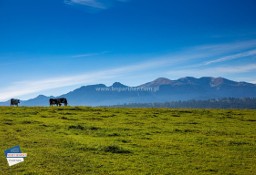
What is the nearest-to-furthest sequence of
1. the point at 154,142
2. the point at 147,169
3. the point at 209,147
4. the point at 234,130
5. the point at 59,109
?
the point at 147,169
the point at 209,147
the point at 154,142
the point at 234,130
the point at 59,109

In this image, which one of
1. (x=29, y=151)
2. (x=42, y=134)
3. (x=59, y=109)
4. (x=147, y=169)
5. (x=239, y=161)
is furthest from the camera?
(x=59, y=109)

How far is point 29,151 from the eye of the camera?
24375mm

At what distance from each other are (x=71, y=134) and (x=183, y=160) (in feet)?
45.9

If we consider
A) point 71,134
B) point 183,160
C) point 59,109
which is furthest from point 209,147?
point 59,109

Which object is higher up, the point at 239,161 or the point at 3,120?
the point at 3,120

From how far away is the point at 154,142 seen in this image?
28.3 m

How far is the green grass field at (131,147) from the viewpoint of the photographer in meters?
20.0

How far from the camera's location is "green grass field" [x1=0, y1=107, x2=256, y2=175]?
65.6 ft

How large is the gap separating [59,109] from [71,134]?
2339cm

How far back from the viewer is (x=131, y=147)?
2647 centimetres

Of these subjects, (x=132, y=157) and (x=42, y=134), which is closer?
(x=132, y=157)

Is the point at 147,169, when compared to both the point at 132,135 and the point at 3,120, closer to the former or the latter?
the point at 132,135

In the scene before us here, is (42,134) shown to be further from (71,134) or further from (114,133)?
(114,133)

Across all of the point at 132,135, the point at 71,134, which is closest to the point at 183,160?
the point at 132,135
